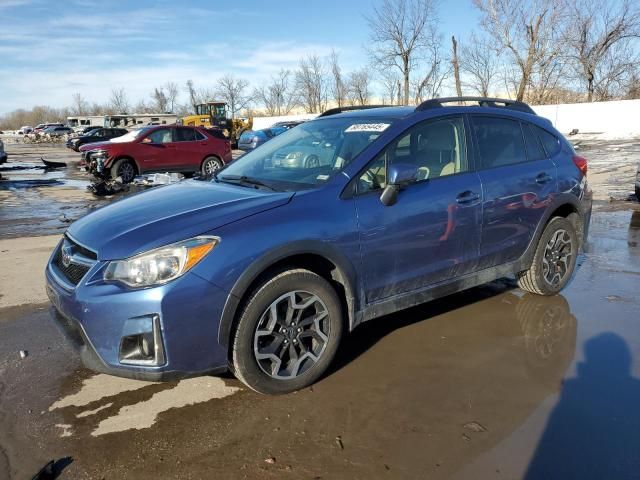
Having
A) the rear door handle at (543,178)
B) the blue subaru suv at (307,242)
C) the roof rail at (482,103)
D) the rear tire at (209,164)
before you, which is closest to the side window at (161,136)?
the rear tire at (209,164)

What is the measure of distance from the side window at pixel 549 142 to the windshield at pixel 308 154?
1798mm

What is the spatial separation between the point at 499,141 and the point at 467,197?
0.80m

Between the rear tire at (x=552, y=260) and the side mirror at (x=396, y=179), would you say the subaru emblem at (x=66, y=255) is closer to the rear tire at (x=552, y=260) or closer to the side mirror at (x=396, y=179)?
the side mirror at (x=396, y=179)

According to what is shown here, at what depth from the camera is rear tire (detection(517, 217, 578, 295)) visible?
466 cm

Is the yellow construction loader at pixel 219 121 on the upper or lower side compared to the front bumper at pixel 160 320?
upper

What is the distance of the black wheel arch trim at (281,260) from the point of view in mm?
2842

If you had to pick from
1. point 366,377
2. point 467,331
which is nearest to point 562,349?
point 467,331

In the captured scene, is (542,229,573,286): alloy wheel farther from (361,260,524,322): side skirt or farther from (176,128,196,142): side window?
(176,128,196,142): side window

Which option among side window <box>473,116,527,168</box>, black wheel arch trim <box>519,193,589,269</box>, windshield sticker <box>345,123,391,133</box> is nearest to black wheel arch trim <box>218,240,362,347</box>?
windshield sticker <box>345,123,391,133</box>

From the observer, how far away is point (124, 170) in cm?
1470

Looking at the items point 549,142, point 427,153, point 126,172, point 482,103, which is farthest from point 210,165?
point 427,153

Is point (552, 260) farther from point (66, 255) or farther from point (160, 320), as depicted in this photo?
point (66, 255)

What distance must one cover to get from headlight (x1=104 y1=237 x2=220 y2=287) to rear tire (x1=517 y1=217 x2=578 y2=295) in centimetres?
317

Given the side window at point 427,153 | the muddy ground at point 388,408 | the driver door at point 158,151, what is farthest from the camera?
the driver door at point 158,151
